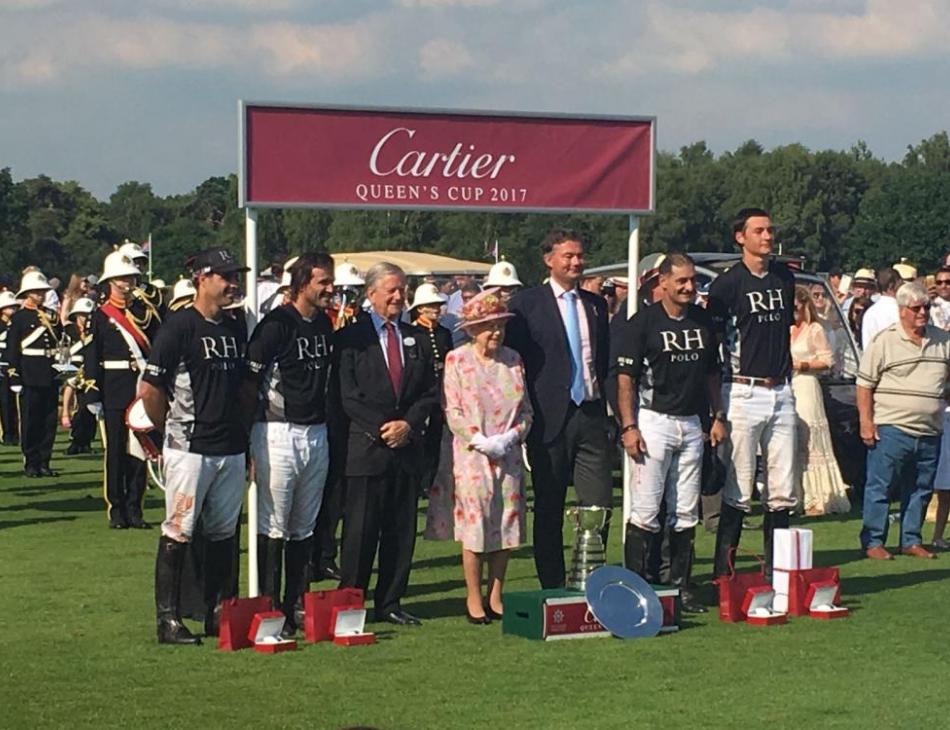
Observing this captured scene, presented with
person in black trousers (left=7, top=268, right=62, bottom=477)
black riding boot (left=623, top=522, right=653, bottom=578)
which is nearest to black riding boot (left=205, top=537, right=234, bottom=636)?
black riding boot (left=623, top=522, right=653, bottom=578)

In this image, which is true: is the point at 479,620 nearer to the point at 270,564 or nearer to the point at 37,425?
the point at 270,564

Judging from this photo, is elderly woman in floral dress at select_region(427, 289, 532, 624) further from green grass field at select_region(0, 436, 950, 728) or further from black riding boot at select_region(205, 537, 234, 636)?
black riding boot at select_region(205, 537, 234, 636)

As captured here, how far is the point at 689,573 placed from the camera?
1170 centimetres

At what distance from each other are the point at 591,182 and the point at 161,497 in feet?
27.1

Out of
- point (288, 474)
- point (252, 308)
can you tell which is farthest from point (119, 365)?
point (288, 474)

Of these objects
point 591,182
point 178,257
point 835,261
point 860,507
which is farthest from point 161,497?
point 835,261

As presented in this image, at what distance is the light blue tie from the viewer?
11.5m

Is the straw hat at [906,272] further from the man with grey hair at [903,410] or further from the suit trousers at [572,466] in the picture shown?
the suit trousers at [572,466]

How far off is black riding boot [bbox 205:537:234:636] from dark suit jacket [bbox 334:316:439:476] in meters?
0.86

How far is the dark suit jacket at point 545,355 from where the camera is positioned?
1141 cm

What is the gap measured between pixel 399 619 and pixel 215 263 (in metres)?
2.47

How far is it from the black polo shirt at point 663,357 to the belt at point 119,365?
18.9 ft

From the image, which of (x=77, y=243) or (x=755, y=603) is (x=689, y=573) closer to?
(x=755, y=603)

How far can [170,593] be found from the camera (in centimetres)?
1030
